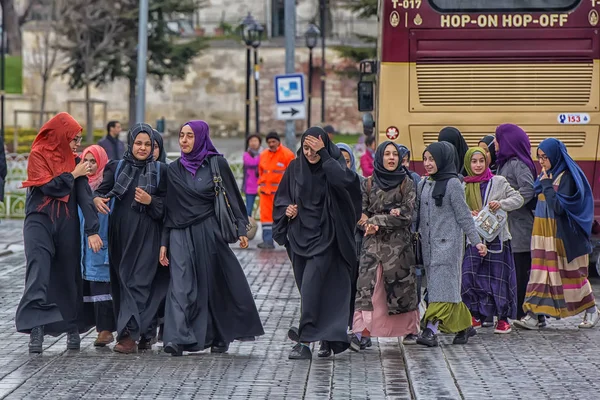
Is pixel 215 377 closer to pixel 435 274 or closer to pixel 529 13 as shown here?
pixel 435 274

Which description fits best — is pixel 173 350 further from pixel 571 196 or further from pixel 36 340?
pixel 571 196

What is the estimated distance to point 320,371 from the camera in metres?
9.43

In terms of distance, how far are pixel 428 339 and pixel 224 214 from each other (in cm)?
179

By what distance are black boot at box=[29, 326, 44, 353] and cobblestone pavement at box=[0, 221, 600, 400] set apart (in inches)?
3.5

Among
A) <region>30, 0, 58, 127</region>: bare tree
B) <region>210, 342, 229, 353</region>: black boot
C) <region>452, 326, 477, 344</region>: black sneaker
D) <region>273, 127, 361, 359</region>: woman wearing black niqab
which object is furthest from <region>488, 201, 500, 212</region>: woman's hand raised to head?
<region>30, 0, 58, 127</region>: bare tree

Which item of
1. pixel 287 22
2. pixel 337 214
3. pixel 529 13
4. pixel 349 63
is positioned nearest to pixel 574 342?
pixel 337 214

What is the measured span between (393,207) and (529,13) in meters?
5.86

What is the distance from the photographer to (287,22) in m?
25.0

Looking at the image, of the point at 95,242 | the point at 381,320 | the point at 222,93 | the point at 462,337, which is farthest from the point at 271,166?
the point at 222,93

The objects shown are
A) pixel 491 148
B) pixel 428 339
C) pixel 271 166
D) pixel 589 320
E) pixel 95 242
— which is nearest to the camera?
pixel 95 242

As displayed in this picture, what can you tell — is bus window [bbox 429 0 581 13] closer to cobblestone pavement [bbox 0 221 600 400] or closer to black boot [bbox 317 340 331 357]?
cobblestone pavement [bbox 0 221 600 400]

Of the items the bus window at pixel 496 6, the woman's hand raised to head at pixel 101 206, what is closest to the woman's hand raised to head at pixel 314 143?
the woman's hand raised to head at pixel 101 206

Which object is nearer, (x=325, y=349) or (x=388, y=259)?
(x=325, y=349)

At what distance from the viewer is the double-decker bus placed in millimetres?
15477
